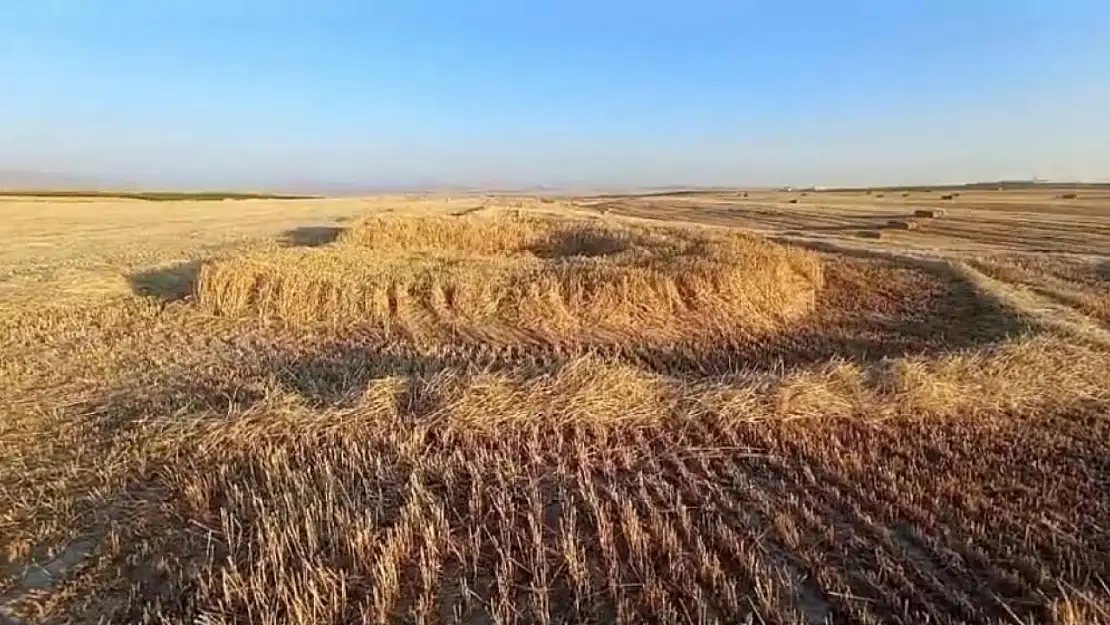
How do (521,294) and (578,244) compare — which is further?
(578,244)

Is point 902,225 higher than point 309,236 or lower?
lower

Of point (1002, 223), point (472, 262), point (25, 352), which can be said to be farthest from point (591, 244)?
point (1002, 223)

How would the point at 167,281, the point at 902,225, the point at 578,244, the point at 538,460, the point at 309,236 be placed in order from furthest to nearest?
the point at 902,225 < the point at 309,236 < the point at 578,244 < the point at 167,281 < the point at 538,460

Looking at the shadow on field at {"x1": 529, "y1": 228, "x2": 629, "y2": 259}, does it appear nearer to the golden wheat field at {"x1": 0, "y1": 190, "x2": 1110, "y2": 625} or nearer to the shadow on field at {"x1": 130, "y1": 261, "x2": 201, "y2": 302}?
the golden wheat field at {"x1": 0, "y1": 190, "x2": 1110, "y2": 625}

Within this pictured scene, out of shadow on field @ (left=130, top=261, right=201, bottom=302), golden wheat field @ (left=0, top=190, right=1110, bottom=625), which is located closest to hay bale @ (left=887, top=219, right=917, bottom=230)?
golden wheat field @ (left=0, top=190, right=1110, bottom=625)

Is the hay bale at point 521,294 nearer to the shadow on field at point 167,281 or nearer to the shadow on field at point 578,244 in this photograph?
the shadow on field at point 167,281

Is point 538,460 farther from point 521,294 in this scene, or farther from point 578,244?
point 578,244

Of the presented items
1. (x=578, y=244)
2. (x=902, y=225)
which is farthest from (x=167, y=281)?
(x=902, y=225)
